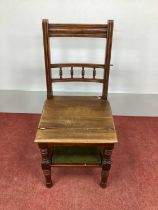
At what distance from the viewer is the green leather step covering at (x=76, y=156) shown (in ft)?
4.88

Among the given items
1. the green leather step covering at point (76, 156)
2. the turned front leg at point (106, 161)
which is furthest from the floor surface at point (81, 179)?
the green leather step covering at point (76, 156)

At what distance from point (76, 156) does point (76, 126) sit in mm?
233

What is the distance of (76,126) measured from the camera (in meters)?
1.43

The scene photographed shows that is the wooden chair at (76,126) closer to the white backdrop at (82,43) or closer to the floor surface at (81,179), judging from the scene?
→ the floor surface at (81,179)

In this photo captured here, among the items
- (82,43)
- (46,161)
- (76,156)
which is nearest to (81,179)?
(76,156)

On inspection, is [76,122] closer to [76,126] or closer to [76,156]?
[76,126]

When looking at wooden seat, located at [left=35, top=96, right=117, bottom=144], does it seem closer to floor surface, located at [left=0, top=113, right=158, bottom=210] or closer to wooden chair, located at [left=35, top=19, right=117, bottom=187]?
wooden chair, located at [left=35, top=19, right=117, bottom=187]

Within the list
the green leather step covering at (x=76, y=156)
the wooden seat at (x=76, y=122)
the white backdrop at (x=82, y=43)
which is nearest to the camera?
the wooden seat at (x=76, y=122)

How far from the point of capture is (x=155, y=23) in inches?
74.0

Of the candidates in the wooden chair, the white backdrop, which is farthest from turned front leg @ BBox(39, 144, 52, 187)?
the white backdrop

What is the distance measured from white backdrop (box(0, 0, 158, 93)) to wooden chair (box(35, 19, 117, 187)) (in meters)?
0.42

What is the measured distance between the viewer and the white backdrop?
1838 millimetres

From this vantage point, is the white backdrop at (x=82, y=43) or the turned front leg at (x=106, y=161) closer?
the turned front leg at (x=106, y=161)

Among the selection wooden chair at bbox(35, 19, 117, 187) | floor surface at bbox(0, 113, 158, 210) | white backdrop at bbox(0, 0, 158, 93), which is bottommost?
floor surface at bbox(0, 113, 158, 210)
